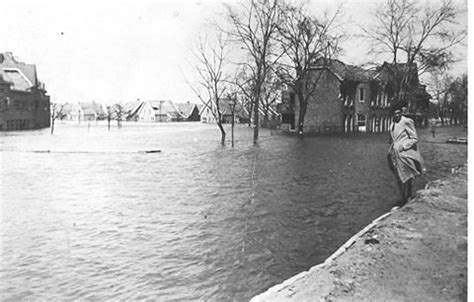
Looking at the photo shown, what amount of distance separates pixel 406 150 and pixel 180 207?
6.47 ft

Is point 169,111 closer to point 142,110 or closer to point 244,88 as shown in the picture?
point 142,110

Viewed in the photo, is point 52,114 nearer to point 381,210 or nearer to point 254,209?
point 254,209

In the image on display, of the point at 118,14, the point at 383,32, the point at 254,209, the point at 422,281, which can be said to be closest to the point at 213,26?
the point at 118,14

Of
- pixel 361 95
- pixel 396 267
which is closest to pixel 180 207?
pixel 396 267

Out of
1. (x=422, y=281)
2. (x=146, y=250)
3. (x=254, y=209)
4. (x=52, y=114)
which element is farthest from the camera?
(x=52, y=114)

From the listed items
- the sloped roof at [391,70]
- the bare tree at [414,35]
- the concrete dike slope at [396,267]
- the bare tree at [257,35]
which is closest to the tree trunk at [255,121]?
the bare tree at [257,35]

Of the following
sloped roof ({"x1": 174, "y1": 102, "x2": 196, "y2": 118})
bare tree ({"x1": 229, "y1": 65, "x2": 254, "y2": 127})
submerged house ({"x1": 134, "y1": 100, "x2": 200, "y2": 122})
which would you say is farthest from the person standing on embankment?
sloped roof ({"x1": 174, "y1": 102, "x2": 196, "y2": 118})

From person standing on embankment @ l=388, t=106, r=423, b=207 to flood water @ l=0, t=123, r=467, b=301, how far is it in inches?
7.2

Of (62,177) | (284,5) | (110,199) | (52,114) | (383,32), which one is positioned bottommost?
(110,199)

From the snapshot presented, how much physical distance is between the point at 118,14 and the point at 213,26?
0.82 metres

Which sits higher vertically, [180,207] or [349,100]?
[349,100]

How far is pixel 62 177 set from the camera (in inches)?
119

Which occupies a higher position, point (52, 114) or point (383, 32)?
point (383, 32)

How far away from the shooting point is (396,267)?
1.91m
